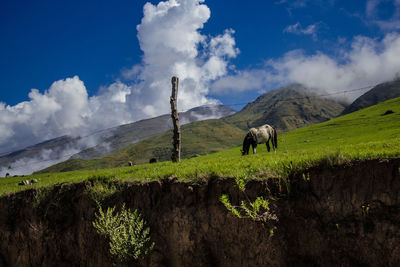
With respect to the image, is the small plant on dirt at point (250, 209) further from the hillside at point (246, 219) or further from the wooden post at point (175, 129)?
the wooden post at point (175, 129)

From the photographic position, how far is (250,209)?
7199 millimetres

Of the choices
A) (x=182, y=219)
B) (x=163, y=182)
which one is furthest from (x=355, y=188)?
(x=163, y=182)

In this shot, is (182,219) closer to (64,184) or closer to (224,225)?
(224,225)

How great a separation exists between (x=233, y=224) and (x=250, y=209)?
705mm

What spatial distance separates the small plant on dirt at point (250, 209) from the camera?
6668 mm

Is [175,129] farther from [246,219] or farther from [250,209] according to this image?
[246,219]

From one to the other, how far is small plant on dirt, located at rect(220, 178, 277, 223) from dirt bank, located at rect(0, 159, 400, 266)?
0.67 feet

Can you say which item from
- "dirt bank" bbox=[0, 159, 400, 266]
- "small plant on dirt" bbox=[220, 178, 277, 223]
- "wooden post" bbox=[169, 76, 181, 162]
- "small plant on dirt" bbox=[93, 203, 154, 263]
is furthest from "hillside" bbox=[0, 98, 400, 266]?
"wooden post" bbox=[169, 76, 181, 162]

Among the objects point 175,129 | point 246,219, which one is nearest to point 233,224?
point 246,219

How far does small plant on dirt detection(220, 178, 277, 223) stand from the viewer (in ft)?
21.9

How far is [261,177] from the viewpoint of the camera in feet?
24.0

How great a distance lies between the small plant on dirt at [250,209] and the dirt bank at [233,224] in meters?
0.20

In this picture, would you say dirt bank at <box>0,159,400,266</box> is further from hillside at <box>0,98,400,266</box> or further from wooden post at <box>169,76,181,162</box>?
wooden post at <box>169,76,181,162</box>

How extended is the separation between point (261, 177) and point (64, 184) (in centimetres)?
883
